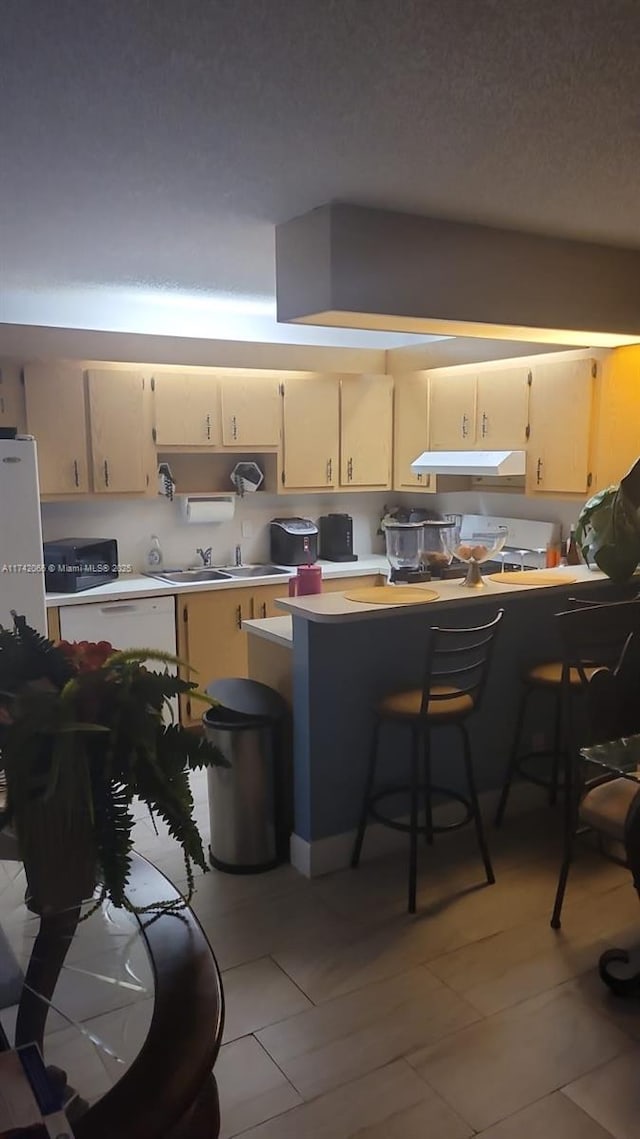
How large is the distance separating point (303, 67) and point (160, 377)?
321 cm

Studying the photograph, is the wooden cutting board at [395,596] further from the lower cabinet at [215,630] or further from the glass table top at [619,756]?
the lower cabinet at [215,630]

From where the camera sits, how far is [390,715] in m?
2.94

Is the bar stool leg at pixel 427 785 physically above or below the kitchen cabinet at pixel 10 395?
below

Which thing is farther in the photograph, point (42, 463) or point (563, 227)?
point (42, 463)

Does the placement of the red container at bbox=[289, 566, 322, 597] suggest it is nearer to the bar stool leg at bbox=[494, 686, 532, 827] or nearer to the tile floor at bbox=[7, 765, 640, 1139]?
the bar stool leg at bbox=[494, 686, 532, 827]

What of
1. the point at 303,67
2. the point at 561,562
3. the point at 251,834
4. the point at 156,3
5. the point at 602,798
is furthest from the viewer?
the point at 561,562

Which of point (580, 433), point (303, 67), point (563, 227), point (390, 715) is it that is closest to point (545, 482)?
point (580, 433)

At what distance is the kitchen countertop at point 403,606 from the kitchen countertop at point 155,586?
4.77 ft

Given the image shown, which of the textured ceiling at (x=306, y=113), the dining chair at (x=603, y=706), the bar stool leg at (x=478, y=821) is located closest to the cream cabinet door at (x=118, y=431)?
the textured ceiling at (x=306, y=113)

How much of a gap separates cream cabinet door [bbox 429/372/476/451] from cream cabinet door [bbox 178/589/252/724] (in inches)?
61.8

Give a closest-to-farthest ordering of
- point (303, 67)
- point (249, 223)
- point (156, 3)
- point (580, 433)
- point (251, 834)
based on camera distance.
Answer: point (156, 3) < point (303, 67) < point (249, 223) < point (251, 834) < point (580, 433)

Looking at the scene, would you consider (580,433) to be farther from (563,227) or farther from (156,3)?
(156,3)

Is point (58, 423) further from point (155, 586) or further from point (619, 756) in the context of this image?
point (619, 756)

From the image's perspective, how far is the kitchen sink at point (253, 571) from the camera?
5105 millimetres
